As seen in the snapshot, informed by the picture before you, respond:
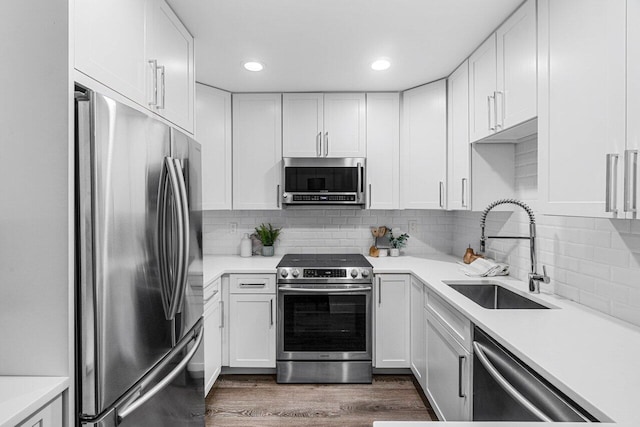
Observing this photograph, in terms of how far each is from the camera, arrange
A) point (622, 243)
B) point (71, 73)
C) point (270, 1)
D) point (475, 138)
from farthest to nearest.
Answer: point (475, 138), point (270, 1), point (622, 243), point (71, 73)

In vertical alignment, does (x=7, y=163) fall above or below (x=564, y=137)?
below

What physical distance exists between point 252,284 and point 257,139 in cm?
126

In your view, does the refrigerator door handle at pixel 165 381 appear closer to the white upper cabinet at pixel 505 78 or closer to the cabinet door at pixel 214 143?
the cabinet door at pixel 214 143

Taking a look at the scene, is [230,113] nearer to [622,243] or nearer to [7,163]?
[7,163]

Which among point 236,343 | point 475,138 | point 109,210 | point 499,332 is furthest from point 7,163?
point 475,138

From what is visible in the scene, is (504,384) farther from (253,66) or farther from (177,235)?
(253,66)

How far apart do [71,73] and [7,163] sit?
1.08ft

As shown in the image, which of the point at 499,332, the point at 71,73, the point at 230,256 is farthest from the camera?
the point at 230,256

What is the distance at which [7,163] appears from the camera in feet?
3.69

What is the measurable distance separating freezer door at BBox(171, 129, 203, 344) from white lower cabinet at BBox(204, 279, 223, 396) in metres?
0.55

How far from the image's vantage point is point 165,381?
154 centimetres

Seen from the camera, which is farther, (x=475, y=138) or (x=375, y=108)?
(x=375, y=108)

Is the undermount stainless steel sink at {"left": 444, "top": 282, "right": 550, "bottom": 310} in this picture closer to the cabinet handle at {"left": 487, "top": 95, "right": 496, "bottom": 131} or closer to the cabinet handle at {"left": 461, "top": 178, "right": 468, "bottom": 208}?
the cabinet handle at {"left": 461, "top": 178, "right": 468, "bottom": 208}

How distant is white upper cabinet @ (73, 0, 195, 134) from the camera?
3.99 ft
